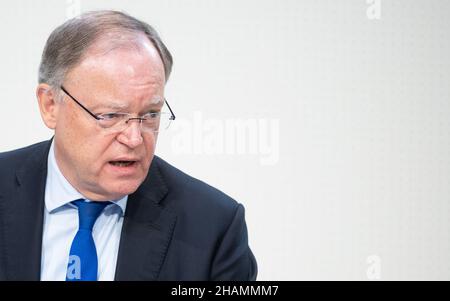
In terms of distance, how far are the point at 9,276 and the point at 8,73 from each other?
1146 mm

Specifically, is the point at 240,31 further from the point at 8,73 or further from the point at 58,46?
the point at 58,46

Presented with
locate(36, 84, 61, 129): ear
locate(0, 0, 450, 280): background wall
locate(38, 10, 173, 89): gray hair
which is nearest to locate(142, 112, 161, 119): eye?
locate(38, 10, 173, 89): gray hair

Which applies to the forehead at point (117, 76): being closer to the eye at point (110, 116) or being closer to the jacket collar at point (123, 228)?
the eye at point (110, 116)

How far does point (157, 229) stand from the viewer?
1.98 meters

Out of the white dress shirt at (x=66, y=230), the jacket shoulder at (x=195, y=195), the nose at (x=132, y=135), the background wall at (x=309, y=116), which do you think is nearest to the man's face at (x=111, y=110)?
the nose at (x=132, y=135)

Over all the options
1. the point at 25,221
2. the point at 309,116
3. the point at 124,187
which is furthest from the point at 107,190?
the point at 309,116

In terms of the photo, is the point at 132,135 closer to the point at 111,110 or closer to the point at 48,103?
the point at 111,110

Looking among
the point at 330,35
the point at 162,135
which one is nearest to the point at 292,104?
the point at 330,35

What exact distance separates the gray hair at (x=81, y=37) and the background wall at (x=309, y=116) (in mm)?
863

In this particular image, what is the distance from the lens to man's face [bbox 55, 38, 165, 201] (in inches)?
70.9

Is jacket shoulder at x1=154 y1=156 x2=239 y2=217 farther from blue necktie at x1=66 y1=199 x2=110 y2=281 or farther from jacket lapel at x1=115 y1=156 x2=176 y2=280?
blue necktie at x1=66 y1=199 x2=110 y2=281

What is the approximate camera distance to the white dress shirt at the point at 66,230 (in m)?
1.93

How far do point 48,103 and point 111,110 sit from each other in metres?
0.26

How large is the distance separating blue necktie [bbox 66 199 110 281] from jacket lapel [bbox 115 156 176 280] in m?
0.07
